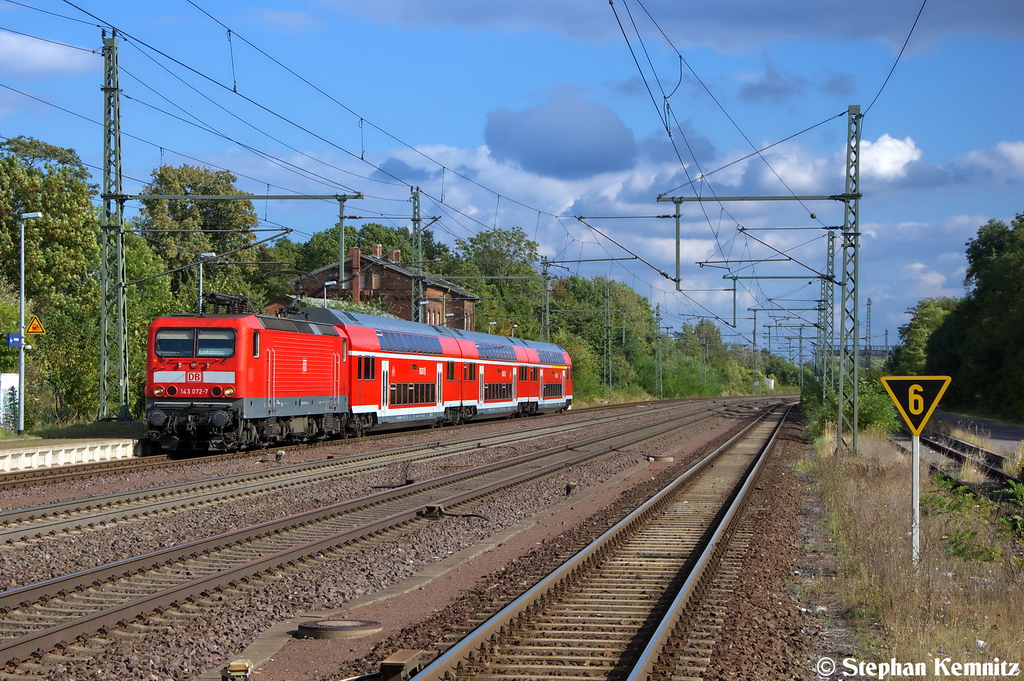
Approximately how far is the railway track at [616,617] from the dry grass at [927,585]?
1.37 meters

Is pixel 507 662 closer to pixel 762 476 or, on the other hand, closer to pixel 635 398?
pixel 762 476

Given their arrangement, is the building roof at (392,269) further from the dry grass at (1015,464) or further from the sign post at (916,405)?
the sign post at (916,405)

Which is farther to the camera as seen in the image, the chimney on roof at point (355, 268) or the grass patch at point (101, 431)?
the chimney on roof at point (355, 268)

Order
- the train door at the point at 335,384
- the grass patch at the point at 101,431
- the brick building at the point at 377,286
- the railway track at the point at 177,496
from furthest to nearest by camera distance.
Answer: the brick building at the point at 377,286
the train door at the point at 335,384
the grass patch at the point at 101,431
the railway track at the point at 177,496

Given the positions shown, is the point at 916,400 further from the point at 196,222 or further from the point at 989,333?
the point at 196,222

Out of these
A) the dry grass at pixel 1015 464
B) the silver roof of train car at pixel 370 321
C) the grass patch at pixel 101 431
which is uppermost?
the silver roof of train car at pixel 370 321

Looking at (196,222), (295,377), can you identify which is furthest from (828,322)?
(196,222)

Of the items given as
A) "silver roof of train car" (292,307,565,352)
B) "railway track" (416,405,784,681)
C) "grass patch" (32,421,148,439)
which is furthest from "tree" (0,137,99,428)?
"railway track" (416,405,784,681)

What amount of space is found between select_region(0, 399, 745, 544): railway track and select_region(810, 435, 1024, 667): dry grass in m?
9.22

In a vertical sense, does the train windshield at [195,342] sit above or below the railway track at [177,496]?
above

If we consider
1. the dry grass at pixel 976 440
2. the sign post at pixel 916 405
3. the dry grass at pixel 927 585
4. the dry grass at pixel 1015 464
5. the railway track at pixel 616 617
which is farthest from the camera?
the dry grass at pixel 976 440

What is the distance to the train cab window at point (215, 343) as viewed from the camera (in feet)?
73.2

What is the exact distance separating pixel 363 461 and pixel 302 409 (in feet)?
10.9

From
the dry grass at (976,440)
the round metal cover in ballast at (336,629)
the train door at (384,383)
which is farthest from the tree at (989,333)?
the round metal cover in ballast at (336,629)
